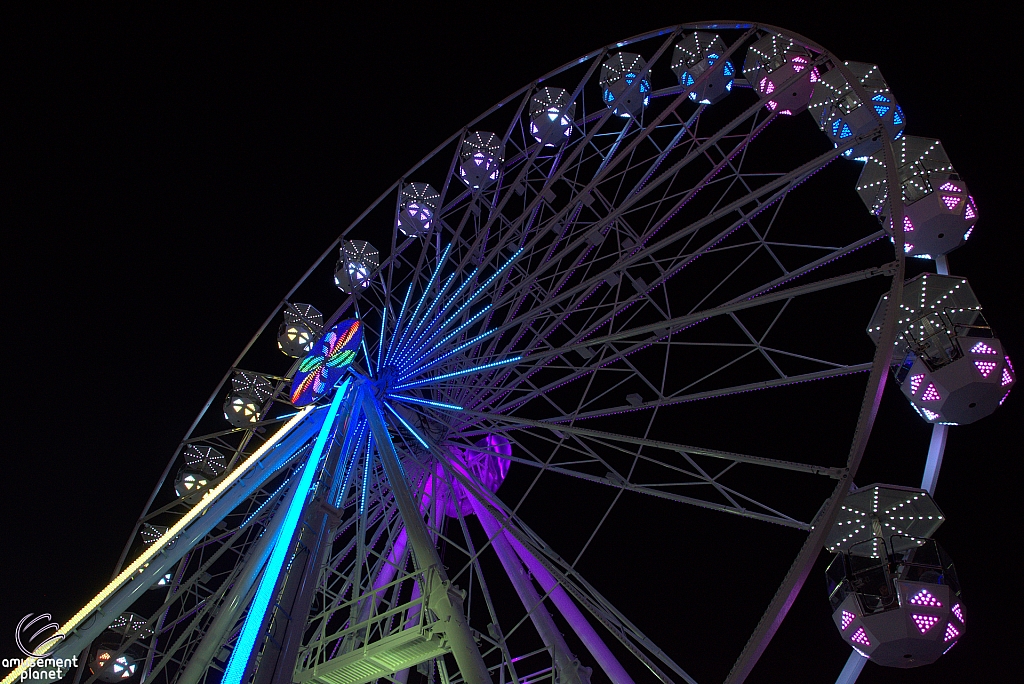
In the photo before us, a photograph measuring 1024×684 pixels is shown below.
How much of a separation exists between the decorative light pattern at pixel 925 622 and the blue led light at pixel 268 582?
A: 563 cm

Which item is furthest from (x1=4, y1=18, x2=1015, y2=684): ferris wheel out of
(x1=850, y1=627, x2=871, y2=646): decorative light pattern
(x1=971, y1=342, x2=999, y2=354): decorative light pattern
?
(x1=850, y1=627, x2=871, y2=646): decorative light pattern

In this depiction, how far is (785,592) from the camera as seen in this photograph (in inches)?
198

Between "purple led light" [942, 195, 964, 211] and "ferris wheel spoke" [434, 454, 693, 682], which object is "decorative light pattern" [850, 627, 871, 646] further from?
"purple led light" [942, 195, 964, 211]

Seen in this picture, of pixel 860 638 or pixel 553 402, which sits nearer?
pixel 860 638

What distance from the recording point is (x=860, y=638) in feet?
22.0

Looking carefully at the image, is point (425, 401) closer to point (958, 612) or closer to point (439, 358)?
point (439, 358)

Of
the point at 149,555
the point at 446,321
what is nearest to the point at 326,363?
the point at 446,321

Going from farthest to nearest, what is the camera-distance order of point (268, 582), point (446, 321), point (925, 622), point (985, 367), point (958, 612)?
1. point (446, 321)
2. point (985, 367)
3. point (958, 612)
4. point (925, 622)
5. point (268, 582)

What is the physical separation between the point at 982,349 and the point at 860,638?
3370 mm

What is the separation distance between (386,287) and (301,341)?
246 centimetres

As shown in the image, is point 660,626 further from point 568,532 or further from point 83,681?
point 83,681

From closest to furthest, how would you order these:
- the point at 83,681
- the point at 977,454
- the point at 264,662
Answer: the point at 264,662 < the point at 83,681 < the point at 977,454

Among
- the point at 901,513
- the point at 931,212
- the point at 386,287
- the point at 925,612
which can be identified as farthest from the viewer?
the point at 386,287

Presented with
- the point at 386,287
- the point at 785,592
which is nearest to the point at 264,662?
the point at 785,592
